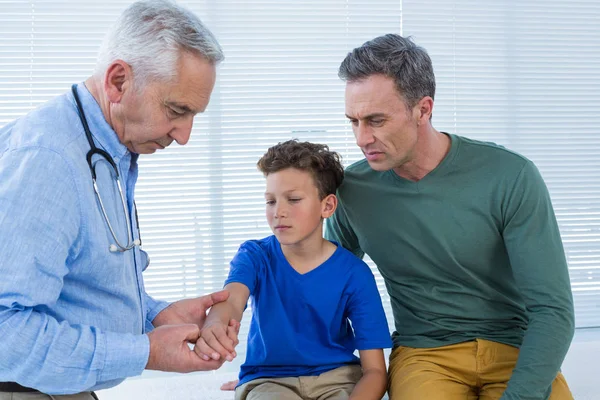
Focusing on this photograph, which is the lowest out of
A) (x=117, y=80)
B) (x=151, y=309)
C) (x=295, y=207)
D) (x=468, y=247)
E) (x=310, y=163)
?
(x=151, y=309)

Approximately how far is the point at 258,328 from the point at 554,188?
2.37 meters

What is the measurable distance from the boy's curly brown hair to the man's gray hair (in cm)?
27

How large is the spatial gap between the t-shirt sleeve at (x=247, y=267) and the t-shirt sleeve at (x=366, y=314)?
11.6 inches

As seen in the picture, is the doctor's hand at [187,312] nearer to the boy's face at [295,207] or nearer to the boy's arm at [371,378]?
the boy's face at [295,207]

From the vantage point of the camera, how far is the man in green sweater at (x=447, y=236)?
1974 millimetres

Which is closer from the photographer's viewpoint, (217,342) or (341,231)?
(217,342)

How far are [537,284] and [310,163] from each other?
2.50 feet

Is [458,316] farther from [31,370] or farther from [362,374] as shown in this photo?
[31,370]

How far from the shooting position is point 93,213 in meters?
1.36

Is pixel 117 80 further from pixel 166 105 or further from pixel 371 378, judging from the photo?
pixel 371 378

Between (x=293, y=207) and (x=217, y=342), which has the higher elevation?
(x=293, y=207)

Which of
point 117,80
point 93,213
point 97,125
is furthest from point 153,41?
A: point 93,213

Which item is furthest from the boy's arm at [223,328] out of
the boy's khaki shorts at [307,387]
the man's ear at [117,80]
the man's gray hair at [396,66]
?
the man's gray hair at [396,66]

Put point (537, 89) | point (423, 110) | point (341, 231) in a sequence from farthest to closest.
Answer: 1. point (537, 89)
2. point (341, 231)
3. point (423, 110)
